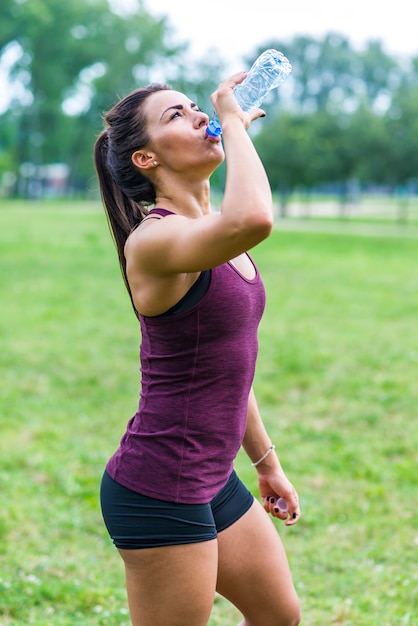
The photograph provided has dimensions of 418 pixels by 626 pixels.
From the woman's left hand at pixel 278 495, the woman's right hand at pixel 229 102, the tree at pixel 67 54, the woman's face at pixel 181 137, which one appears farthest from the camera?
the tree at pixel 67 54

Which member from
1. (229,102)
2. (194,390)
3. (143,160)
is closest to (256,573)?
(194,390)

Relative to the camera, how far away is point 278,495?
2836mm

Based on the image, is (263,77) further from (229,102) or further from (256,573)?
(256,573)

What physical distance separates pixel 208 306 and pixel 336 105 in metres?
42.8

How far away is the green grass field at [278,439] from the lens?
13.7 ft

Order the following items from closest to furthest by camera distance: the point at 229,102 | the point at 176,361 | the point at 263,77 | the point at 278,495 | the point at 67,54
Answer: the point at 229,102 < the point at 176,361 < the point at 263,77 < the point at 278,495 < the point at 67,54

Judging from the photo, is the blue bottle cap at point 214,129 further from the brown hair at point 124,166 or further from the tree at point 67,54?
the tree at point 67,54

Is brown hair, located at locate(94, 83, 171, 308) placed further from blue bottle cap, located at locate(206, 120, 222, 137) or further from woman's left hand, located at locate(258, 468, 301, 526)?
woman's left hand, located at locate(258, 468, 301, 526)

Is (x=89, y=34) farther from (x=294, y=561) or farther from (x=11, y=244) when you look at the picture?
(x=294, y=561)

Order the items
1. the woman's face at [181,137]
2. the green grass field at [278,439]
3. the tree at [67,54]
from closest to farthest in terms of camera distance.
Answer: the woman's face at [181,137]
the green grass field at [278,439]
the tree at [67,54]

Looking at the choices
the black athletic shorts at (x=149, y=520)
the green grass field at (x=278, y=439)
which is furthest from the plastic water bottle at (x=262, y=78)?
the green grass field at (x=278, y=439)

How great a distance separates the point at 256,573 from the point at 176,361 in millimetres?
793

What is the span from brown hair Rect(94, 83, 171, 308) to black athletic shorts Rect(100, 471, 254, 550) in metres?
0.62

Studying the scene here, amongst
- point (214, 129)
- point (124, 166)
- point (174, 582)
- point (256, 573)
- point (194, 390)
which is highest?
point (214, 129)
